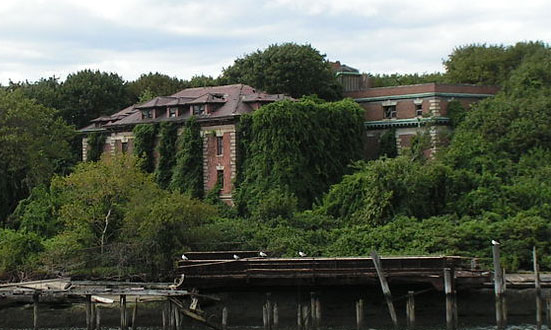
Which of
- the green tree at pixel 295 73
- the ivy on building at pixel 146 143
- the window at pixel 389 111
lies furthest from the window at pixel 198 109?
the window at pixel 389 111

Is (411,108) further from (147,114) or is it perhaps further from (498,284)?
(498,284)

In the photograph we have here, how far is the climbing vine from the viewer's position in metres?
82.1

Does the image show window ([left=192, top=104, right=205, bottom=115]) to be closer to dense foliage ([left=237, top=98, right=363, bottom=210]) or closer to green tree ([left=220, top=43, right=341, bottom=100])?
dense foliage ([left=237, top=98, right=363, bottom=210])

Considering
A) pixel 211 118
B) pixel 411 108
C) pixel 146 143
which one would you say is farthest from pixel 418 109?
pixel 146 143

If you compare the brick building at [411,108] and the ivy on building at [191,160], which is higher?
the brick building at [411,108]

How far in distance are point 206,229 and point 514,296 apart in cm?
1773

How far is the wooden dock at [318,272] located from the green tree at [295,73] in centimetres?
3386

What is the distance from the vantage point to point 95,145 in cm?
8231

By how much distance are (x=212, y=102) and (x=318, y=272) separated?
30.6m

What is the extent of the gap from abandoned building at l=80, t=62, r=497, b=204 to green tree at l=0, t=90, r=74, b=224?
14.0ft

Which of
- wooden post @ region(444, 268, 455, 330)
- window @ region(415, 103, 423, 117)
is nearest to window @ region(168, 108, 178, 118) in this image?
window @ region(415, 103, 423, 117)

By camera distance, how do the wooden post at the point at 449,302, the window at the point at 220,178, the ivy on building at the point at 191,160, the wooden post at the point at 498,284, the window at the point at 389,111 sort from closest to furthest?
the wooden post at the point at 498,284 < the wooden post at the point at 449,302 < the window at the point at 220,178 < the ivy on building at the point at 191,160 < the window at the point at 389,111

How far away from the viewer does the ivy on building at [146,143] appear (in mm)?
76688

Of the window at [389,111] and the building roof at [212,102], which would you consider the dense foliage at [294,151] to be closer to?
the building roof at [212,102]
